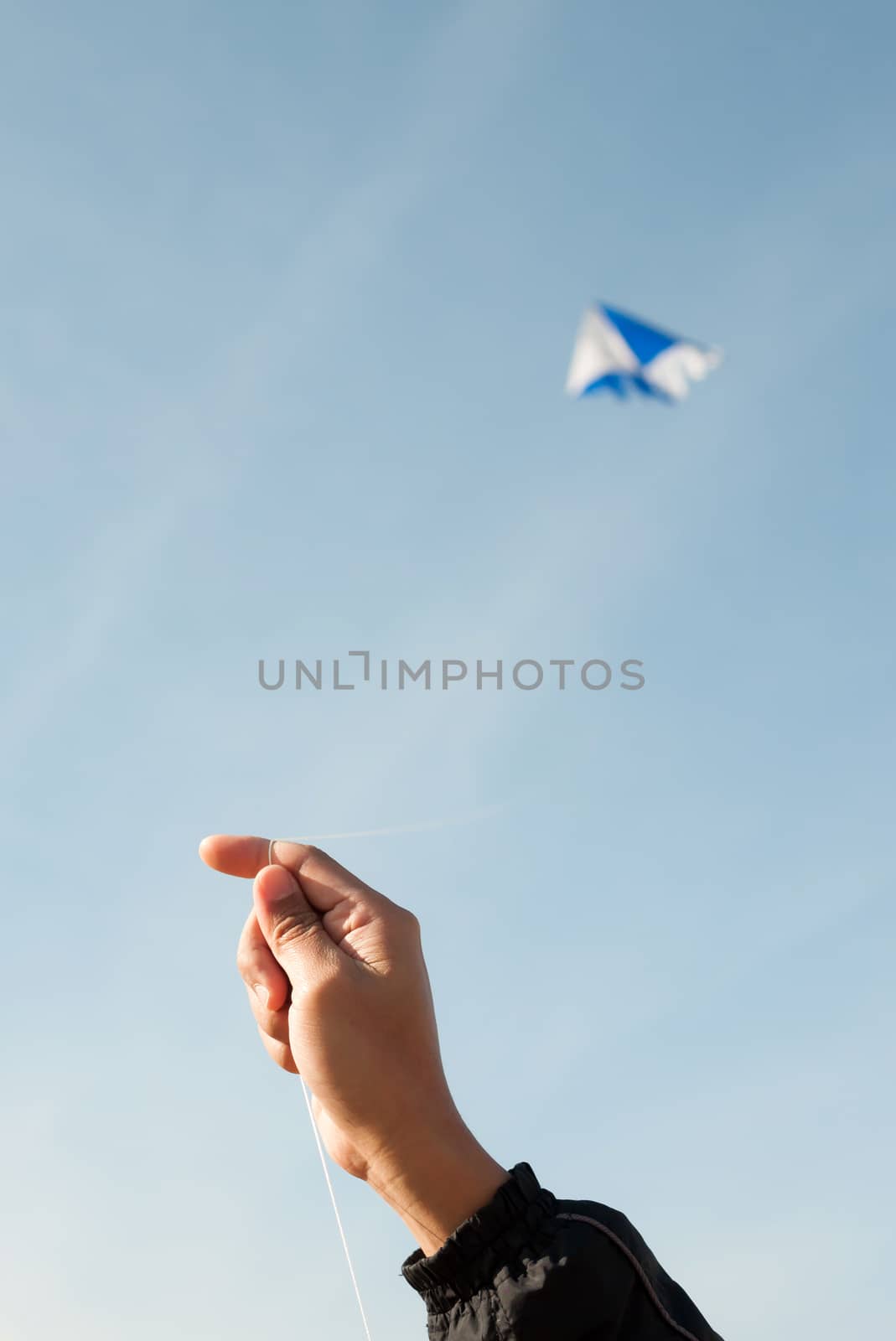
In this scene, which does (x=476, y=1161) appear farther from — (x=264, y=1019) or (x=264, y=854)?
(x=264, y=854)

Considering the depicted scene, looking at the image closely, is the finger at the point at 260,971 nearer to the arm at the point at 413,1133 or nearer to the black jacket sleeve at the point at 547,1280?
the arm at the point at 413,1133

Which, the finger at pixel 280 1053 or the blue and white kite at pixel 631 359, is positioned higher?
the blue and white kite at pixel 631 359

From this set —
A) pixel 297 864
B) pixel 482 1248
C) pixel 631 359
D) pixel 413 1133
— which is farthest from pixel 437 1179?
pixel 631 359

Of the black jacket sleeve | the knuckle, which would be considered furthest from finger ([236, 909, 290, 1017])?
the black jacket sleeve

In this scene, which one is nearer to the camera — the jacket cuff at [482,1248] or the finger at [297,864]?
the jacket cuff at [482,1248]

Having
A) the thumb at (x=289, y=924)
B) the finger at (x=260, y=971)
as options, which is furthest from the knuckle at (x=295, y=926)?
the finger at (x=260, y=971)

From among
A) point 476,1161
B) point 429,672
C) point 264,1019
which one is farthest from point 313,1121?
point 429,672

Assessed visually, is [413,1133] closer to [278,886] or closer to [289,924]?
[289,924]
